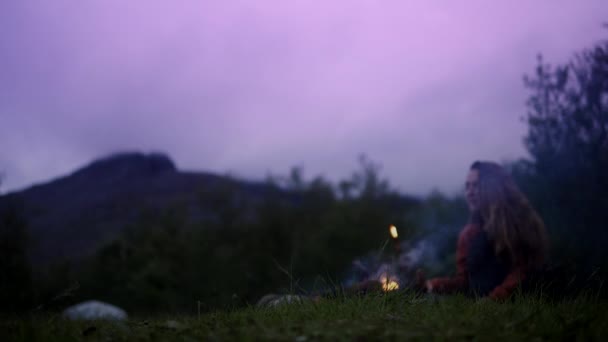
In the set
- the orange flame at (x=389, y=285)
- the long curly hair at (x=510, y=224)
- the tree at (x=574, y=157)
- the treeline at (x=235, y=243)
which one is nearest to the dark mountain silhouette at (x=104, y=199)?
the treeline at (x=235, y=243)

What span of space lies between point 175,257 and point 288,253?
368 cm

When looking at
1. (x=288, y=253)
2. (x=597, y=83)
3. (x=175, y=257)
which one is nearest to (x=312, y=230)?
(x=288, y=253)

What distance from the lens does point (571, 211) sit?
8.60m

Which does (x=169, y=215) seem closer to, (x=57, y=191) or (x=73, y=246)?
(x=73, y=246)

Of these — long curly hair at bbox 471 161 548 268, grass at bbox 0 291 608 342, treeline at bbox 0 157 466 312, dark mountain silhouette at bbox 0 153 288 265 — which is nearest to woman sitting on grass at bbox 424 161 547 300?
long curly hair at bbox 471 161 548 268

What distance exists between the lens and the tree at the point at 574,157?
8156 mm

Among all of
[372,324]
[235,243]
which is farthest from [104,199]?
[372,324]

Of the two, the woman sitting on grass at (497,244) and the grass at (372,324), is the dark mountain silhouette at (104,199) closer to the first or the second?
the woman sitting on grass at (497,244)

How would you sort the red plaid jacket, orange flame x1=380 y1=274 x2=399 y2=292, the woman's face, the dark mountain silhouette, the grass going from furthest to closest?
the dark mountain silhouette < the woman's face < the red plaid jacket < orange flame x1=380 y1=274 x2=399 y2=292 < the grass

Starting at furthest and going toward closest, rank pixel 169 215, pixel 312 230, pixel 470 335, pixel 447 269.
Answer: pixel 169 215
pixel 312 230
pixel 447 269
pixel 470 335

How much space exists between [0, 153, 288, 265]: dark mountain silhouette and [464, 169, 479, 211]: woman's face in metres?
13.3

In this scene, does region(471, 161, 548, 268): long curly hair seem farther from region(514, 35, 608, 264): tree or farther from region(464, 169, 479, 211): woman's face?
region(514, 35, 608, 264): tree

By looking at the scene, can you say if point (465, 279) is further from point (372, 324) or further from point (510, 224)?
point (372, 324)

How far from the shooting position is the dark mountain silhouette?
63.0 ft
